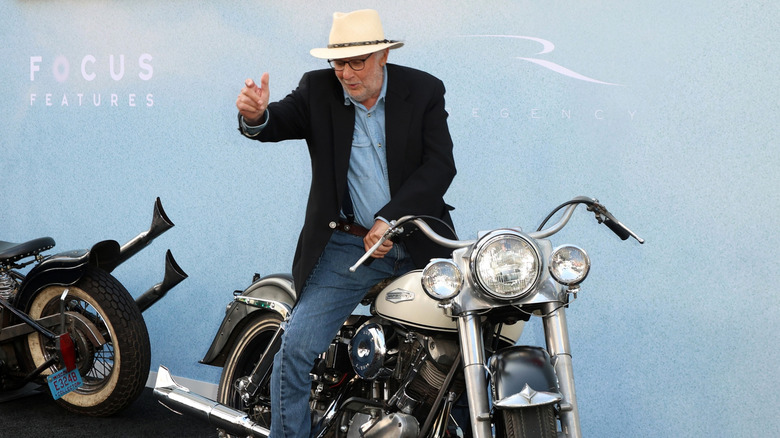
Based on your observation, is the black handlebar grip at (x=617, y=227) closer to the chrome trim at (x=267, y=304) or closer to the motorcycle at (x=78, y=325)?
the chrome trim at (x=267, y=304)

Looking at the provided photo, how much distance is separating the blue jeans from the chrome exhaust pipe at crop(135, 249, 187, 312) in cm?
165

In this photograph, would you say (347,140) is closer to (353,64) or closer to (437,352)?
(353,64)

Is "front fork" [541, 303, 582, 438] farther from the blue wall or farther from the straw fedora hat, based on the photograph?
the blue wall

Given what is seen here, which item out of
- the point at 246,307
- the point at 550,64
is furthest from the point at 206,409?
the point at 550,64

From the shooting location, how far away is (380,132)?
9.73 feet

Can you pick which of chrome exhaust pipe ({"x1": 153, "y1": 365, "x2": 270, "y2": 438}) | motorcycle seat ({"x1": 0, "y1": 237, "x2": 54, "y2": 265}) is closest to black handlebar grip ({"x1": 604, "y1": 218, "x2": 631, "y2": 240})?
chrome exhaust pipe ({"x1": 153, "y1": 365, "x2": 270, "y2": 438})

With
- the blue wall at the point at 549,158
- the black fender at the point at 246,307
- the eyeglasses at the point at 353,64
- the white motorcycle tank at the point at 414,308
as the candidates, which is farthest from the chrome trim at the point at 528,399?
the blue wall at the point at 549,158

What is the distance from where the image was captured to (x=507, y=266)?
7.44 ft

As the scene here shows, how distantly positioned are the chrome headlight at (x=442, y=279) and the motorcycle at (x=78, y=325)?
232 centimetres

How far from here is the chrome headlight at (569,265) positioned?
2250 mm

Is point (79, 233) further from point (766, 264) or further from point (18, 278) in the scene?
point (766, 264)

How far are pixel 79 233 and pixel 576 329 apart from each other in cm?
318

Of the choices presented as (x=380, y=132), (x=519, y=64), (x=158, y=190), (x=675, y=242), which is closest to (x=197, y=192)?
(x=158, y=190)

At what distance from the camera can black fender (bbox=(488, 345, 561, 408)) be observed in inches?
86.5
